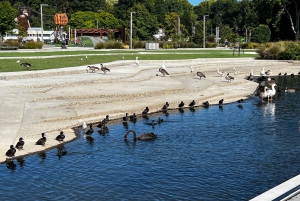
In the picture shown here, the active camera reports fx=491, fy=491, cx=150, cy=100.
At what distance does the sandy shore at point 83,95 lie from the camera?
1783 cm

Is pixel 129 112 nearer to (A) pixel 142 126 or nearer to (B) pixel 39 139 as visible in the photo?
(A) pixel 142 126

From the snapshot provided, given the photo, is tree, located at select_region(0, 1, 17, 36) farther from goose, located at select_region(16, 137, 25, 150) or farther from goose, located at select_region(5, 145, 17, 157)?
goose, located at select_region(5, 145, 17, 157)

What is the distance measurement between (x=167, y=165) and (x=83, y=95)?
36.7ft

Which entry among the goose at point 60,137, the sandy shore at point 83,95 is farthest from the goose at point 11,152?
the goose at point 60,137

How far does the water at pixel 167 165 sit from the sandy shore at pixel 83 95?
138 cm

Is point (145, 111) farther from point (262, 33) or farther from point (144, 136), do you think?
point (262, 33)

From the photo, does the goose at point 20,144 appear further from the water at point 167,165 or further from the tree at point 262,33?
the tree at point 262,33

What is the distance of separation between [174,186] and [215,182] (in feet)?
3.59

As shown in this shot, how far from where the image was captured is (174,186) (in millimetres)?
12148

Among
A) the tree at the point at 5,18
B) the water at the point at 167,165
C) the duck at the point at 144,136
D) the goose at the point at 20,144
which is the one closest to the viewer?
the water at the point at 167,165

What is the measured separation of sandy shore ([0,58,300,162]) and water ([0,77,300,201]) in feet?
4.52

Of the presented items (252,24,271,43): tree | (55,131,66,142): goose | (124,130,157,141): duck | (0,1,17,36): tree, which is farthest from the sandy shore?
(0,1,17,36): tree

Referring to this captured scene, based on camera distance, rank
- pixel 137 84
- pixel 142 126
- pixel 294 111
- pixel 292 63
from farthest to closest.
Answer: pixel 292 63 → pixel 137 84 → pixel 294 111 → pixel 142 126

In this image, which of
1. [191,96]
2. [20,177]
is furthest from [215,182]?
[191,96]
